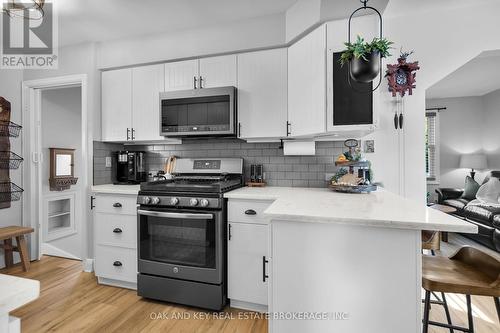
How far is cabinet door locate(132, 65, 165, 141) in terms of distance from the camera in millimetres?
2719

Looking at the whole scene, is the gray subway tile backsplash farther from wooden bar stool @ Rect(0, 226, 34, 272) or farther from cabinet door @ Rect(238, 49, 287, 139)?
wooden bar stool @ Rect(0, 226, 34, 272)

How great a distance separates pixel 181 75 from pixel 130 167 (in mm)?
1165

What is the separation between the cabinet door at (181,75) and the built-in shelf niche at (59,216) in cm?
250

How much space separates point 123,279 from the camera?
2.45 m

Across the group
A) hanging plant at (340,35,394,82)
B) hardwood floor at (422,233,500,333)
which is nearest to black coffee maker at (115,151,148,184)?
hanging plant at (340,35,394,82)

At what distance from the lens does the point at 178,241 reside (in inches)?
85.0

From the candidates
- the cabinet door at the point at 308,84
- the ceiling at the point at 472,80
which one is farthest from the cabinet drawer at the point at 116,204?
the ceiling at the point at 472,80

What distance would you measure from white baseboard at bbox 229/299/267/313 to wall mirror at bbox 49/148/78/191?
3046 millimetres

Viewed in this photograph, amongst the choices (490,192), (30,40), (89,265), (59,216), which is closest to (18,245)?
(89,265)

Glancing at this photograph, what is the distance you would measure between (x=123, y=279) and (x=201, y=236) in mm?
1026

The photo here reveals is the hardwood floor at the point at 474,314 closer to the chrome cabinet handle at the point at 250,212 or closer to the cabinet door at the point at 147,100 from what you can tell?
the chrome cabinet handle at the point at 250,212

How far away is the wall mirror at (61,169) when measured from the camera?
353cm

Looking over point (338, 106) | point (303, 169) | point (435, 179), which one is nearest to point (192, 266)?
point (303, 169)

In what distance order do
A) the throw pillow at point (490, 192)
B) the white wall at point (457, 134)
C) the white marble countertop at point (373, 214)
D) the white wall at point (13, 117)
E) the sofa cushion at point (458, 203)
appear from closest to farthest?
1. the white marble countertop at point (373, 214)
2. the white wall at point (13, 117)
3. the throw pillow at point (490, 192)
4. the sofa cushion at point (458, 203)
5. the white wall at point (457, 134)
